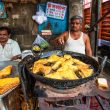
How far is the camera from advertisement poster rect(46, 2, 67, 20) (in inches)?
247

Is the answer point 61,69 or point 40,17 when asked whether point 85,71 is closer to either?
point 61,69

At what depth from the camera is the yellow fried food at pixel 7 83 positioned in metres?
2.83

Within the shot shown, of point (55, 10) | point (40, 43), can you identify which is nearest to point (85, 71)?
point (40, 43)

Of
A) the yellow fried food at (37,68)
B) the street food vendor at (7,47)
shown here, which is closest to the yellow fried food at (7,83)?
the yellow fried food at (37,68)

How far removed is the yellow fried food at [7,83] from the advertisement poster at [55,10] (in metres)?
3.53

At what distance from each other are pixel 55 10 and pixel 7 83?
3.81 metres

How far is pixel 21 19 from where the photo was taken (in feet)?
20.6

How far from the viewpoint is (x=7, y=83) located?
2.93 m

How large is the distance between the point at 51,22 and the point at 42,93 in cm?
390

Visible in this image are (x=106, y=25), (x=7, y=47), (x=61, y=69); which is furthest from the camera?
(x=106, y=25)

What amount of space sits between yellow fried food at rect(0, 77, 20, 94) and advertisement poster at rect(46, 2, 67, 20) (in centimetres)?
353

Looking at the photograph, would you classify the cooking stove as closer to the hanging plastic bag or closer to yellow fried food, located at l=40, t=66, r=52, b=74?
yellow fried food, located at l=40, t=66, r=52, b=74

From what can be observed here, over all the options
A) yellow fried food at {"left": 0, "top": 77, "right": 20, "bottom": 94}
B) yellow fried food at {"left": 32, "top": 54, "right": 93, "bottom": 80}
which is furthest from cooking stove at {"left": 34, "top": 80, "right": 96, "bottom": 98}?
yellow fried food at {"left": 0, "top": 77, "right": 20, "bottom": 94}

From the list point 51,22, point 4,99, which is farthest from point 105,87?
point 51,22
